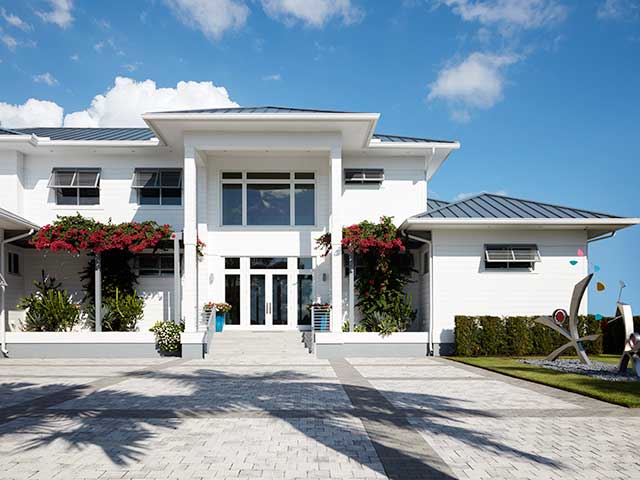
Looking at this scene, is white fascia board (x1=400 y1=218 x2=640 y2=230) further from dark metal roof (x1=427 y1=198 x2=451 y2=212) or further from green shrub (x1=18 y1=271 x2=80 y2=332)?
green shrub (x1=18 y1=271 x2=80 y2=332)

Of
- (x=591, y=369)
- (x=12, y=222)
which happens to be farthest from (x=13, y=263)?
(x=591, y=369)

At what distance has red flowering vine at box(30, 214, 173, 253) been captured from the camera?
17.6 metres

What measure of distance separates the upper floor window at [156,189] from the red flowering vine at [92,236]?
216cm

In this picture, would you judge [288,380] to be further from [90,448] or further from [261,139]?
[261,139]

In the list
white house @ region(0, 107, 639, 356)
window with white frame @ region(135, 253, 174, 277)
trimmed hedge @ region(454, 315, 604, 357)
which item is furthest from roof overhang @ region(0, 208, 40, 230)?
trimmed hedge @ region(454, 315, 604, 357)

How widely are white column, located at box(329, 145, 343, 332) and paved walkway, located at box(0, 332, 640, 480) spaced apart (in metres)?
4.89

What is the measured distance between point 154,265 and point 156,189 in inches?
103

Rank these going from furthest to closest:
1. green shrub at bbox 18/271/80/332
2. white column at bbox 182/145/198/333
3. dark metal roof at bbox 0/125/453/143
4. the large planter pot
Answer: dark metal roof at bbox 0/125/453/143 → the large planter pot → green shrub at bbox 18/271/80/332 → white column at bbox 182/145/198/333

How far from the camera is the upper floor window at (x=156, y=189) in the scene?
20016 millimetres

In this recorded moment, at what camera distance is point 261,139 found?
1791 centimetres

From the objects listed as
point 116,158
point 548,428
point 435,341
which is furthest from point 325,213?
point 548,428

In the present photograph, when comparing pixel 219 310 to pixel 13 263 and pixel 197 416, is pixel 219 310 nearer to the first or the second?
pixel 13 263

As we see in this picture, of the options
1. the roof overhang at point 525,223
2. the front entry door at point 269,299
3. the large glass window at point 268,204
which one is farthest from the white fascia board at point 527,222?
the front entry door at point 269,299

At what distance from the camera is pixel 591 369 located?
514 inches
